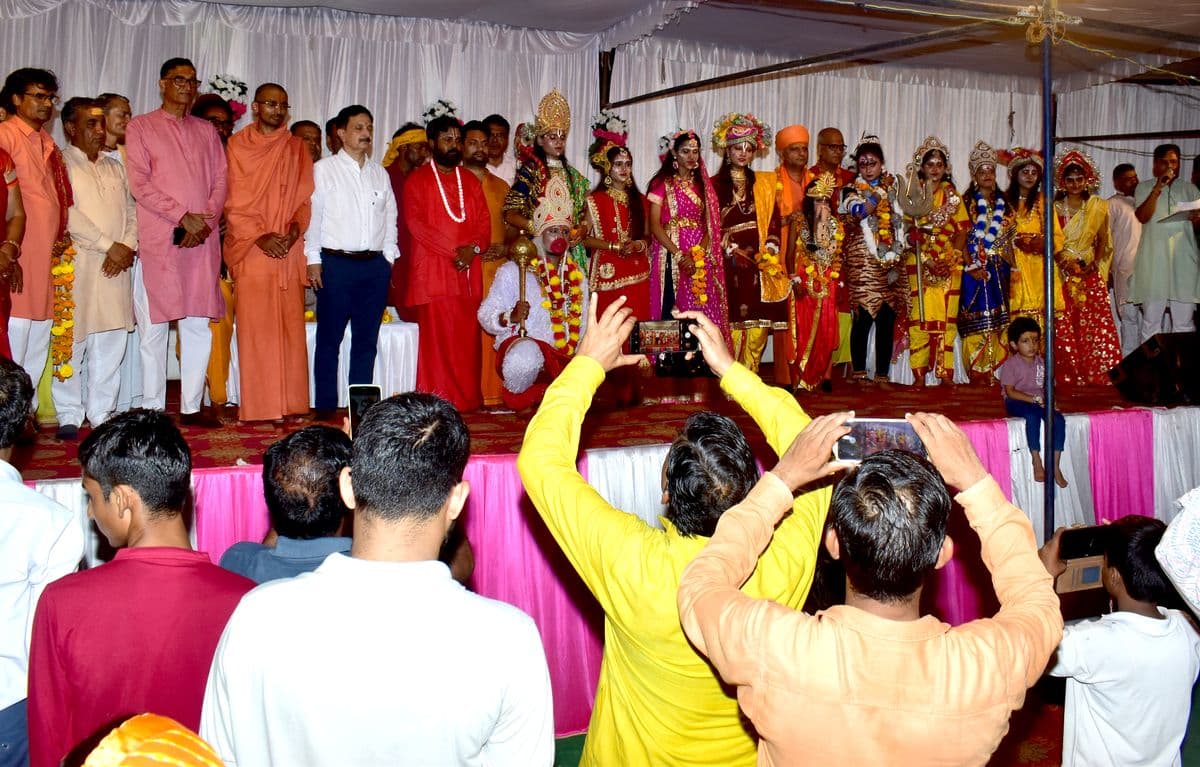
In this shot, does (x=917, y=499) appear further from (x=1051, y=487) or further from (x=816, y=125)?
(x=816, y=125)

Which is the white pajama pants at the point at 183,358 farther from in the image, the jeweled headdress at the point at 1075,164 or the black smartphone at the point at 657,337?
the jeweled headdress at the point at 1075,164

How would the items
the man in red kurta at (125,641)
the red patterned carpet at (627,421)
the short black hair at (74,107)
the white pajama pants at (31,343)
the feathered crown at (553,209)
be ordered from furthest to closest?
the feathered crown at (553,209) < the short black hair at (74,107) < the white pajama pants at (31,343) < the red patterned carpet at (627,421) < the man in red kurta at (125,641)

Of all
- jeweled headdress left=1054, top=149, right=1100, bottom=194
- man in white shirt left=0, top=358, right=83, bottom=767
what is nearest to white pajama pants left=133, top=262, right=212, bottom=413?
man in white shirt left=0, top=358, right=83, bottom=767

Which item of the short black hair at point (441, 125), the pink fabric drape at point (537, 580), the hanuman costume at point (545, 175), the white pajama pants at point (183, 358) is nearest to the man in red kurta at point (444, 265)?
the short black hair at point (441, 125)

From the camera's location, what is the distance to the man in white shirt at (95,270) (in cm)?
511

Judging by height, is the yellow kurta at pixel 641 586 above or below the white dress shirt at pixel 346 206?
below

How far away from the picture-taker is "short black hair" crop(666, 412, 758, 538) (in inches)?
73.9

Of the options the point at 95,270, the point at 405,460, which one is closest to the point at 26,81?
the point at 95,270

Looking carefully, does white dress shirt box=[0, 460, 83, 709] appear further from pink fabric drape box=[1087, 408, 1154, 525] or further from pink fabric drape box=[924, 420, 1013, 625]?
pink fabric drape box=[1087, 408, 1154, 525]

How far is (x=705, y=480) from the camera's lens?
1.88m

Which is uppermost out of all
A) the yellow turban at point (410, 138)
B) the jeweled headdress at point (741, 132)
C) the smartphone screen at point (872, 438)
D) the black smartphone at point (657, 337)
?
the jeweled headdress at point (741, 132)

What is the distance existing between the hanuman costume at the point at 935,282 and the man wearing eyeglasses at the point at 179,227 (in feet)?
16.6

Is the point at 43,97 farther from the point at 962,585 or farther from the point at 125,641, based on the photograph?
the point at 962,585

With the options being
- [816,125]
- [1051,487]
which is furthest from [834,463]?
[816,125]
